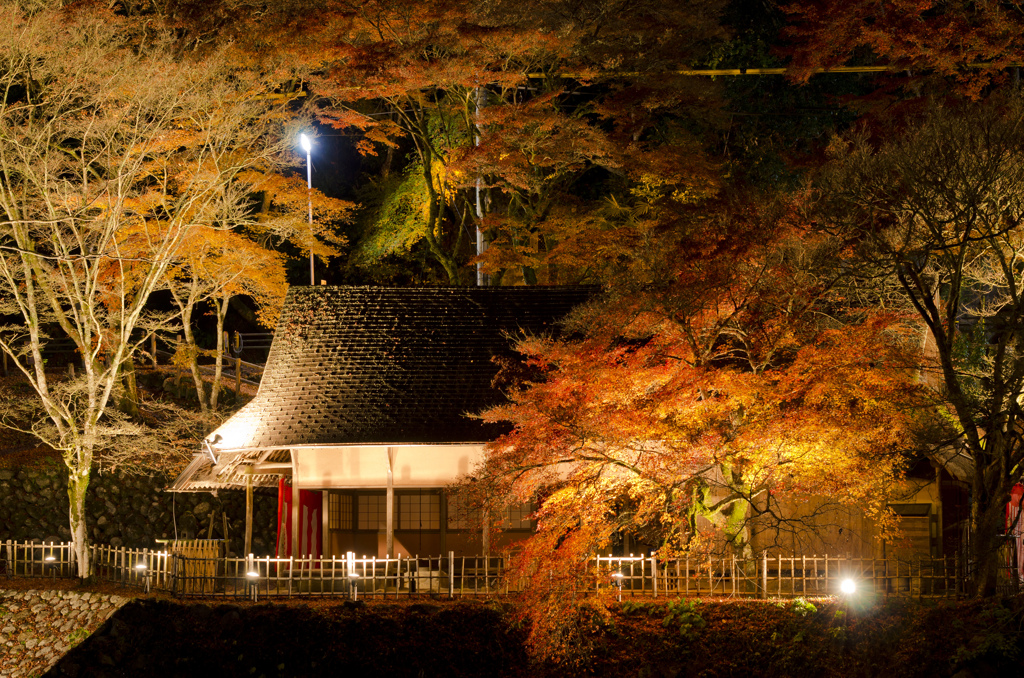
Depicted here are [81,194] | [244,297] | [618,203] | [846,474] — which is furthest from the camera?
[244,297]

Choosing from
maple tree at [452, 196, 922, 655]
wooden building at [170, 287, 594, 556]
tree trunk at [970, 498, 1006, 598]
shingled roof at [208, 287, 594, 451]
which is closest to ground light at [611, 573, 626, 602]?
maple tree at [452, 196, 922, 655]

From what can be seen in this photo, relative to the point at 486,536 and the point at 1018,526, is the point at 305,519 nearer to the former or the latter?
the point at 486,536

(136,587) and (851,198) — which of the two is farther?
(136,587)

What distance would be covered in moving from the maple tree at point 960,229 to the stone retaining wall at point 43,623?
1424 cm

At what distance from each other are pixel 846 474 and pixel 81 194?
15.1 metres

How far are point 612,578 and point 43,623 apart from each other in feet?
33.9

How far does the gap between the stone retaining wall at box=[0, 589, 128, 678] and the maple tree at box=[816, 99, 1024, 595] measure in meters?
14.2

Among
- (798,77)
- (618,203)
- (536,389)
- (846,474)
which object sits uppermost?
(798,77)

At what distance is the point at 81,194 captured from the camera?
18.9 meters

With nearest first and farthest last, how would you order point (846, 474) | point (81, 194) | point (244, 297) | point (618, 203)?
point (846, 474) → point (81, 194) → point (618, 203) → point (244, 297)

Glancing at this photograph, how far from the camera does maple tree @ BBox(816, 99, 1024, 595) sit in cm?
1449

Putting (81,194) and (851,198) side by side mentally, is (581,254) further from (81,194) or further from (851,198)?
(81,194)

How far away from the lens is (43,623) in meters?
17.3

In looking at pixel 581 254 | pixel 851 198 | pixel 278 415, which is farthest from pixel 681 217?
pixel 278 415
